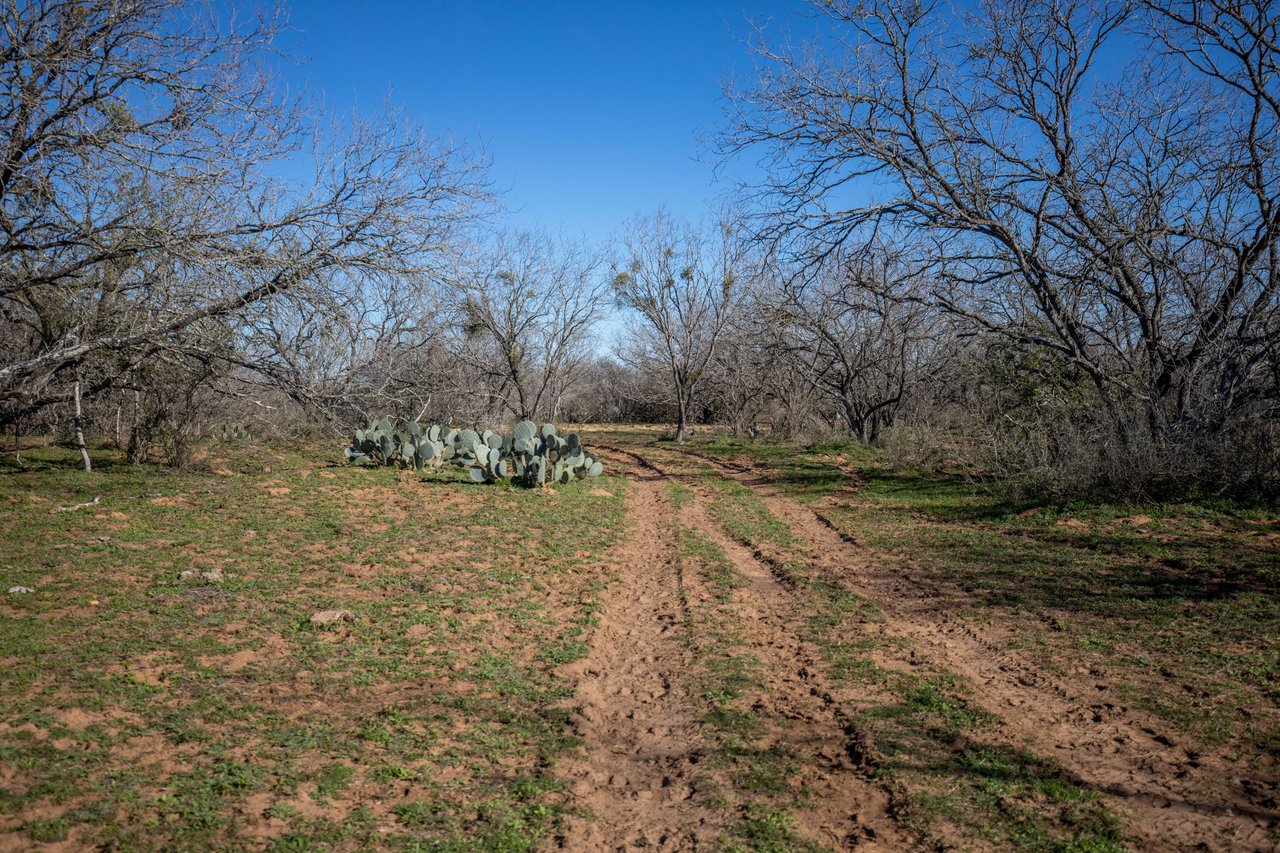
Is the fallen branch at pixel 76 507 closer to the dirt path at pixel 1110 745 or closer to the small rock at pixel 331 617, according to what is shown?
the small rock at pixel 331 617

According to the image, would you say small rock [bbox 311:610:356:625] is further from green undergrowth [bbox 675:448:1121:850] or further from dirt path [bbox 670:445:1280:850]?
dirt path [bbox 670:445:1280:850]

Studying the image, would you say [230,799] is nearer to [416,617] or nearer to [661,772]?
[661,772]

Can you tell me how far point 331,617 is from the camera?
5371mm

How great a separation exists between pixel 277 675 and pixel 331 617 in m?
1.01

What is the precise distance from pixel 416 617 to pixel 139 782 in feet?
8.27

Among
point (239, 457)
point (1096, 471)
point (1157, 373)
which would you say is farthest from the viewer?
point (239, 457)

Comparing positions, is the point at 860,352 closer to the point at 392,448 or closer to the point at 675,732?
the point at 392,448

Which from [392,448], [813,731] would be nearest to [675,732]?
[813,731]

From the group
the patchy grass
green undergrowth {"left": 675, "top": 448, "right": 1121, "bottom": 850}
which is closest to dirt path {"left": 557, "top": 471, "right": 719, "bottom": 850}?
the patchy grass

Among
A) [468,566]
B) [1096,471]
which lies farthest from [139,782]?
[1096,471]

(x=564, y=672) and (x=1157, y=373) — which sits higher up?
(x=1157, y=373)

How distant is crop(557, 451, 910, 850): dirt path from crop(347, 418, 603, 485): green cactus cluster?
5.54 m

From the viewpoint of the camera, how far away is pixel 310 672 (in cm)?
448

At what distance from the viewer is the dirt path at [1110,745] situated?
304 cm
